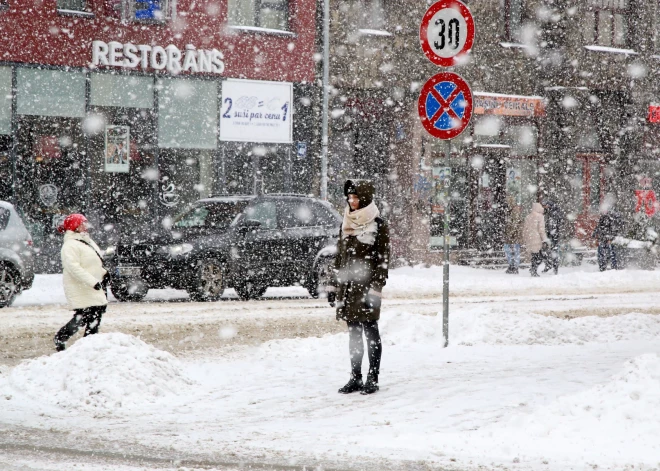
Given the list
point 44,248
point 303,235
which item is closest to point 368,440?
point 303,235

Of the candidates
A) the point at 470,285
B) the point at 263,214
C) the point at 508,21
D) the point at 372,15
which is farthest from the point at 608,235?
the point at 263,214

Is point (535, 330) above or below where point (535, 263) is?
above

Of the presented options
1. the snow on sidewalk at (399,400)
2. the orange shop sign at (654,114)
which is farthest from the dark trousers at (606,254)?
the snow on sidewalk at (399,400)

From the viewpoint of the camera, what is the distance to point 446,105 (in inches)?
447

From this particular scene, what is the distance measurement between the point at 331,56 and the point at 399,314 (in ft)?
46.8

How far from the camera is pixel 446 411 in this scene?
8.20m

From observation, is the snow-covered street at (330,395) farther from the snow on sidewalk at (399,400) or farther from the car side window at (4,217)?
the car side window at (4,217)

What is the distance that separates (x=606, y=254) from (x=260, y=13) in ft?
33.6

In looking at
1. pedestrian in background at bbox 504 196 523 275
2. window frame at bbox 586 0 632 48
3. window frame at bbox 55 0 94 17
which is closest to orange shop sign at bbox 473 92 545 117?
pedestrian in background at bbox 504 196 523 275

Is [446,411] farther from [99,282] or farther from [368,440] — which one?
[99,282]

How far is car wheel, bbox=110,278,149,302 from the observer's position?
1736 cm

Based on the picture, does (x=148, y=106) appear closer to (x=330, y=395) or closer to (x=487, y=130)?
(x=487, y=130)

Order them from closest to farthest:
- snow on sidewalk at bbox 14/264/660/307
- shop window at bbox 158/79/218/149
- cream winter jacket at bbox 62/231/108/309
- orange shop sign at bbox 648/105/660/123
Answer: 1. cream winter jacket at bbox 62/231/108/309
2. snow on sidewalk at bbox 14/264/660/307
3. shop window at bbox 158/79/218/149
4. orange shop sign at bbox 648/105/660/123

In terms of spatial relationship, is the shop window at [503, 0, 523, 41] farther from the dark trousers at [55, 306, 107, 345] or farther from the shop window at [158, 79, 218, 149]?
the dark trousers at [55, 306, 107, 345]
